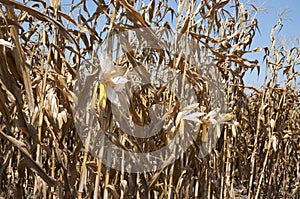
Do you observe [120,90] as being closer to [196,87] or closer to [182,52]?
[182,52]

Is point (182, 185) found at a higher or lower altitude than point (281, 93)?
lower

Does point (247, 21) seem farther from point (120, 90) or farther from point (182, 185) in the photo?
point (120, 90)

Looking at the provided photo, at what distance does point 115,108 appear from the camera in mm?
1422

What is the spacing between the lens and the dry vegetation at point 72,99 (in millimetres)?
869

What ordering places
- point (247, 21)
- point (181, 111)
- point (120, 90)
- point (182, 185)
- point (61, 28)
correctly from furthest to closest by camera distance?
1. point (247, 21)
2. point (182, 185)
3. point (181, 111)
4. point (120, 90)
5. point (61, 28)

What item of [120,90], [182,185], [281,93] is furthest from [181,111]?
[281,93]

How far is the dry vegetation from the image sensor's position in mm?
869

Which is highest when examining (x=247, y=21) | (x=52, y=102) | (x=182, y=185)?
(x=247, y=21)

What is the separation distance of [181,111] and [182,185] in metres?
0.43

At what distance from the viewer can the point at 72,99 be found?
1474 mm

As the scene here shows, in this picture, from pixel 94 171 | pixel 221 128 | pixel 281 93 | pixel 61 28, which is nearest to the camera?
pixel 61 28

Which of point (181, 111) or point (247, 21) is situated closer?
point (181, 111)

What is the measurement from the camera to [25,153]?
84 centimetres

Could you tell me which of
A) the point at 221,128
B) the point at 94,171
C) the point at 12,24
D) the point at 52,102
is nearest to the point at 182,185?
the point at 221,128
